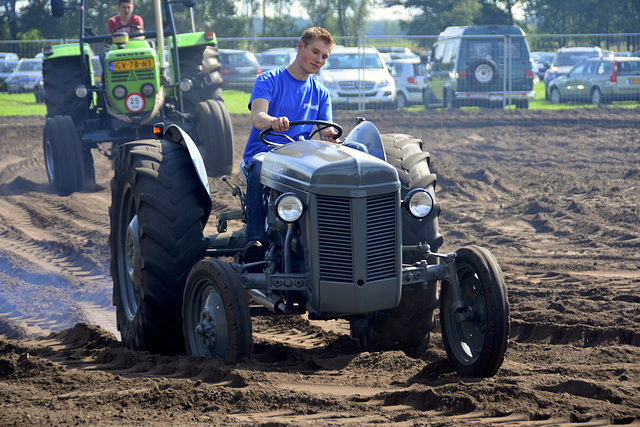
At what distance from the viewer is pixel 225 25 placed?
46.5m

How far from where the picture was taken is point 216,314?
4.53 metres

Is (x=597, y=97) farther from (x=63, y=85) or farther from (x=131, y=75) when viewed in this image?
(x=63, y=85)

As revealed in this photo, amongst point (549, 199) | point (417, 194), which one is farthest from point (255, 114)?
point (549, 199)

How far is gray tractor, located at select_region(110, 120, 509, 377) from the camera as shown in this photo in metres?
4.30

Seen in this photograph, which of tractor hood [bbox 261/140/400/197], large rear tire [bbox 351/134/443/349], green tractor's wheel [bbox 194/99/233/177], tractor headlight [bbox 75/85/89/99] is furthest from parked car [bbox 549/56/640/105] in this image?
tractor hood [bbox 261/140/400/197]

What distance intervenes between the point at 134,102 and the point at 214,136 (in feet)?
3.90

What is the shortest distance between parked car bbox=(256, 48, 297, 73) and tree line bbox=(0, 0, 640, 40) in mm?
16743

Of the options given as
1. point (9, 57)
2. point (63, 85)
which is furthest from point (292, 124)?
point (9, 57)

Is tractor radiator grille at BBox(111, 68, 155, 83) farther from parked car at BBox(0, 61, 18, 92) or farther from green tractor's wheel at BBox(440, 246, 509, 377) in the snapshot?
parked car at BBox(0, 61, 18, 92)

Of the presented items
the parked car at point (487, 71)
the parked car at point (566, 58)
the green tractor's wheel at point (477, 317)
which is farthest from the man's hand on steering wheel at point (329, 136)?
the parked car at point (566, 58)

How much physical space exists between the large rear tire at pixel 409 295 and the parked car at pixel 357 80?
16.4 metres

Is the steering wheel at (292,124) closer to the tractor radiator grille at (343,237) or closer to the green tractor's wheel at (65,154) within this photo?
the tractor radiator grille at (343,237)

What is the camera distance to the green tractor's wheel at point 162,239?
499 cm

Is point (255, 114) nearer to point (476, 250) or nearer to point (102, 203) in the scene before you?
point (476, 250)
